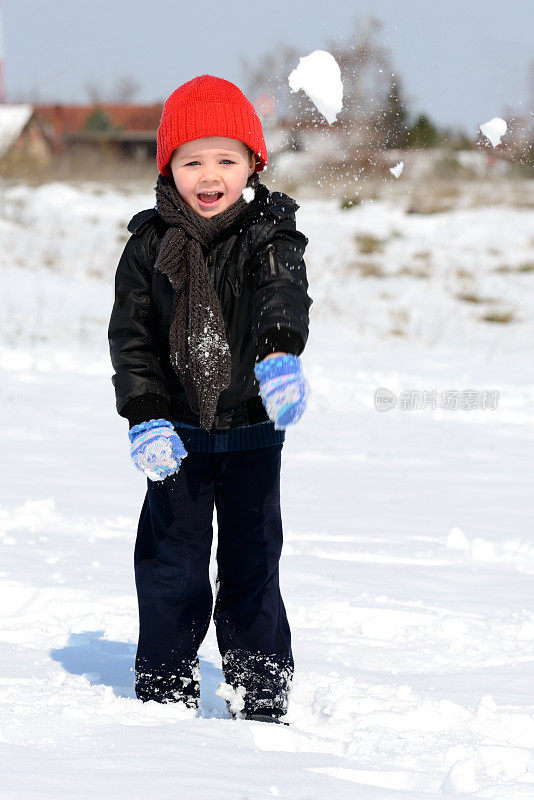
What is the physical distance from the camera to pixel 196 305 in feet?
7.48

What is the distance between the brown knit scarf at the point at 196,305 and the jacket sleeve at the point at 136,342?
8 cm

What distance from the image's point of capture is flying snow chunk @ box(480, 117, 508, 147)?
8.75 ft

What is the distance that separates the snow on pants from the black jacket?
0.50ft

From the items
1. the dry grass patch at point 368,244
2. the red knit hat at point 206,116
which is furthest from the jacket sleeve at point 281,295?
the dry grass patch at point 368,244

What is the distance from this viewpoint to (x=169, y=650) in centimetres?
243

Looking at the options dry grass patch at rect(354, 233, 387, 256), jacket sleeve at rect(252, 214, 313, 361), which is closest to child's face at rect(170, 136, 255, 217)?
jacket sleeve at rect(252, 214, 313, 361)

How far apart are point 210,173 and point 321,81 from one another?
0.51m

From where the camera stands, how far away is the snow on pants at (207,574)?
241 cm

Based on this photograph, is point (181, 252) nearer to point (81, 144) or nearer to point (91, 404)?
point (91, 404)

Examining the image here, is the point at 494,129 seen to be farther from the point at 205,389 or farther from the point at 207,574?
the point at 207,574

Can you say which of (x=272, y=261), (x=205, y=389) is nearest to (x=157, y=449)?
(x=205, y=389)

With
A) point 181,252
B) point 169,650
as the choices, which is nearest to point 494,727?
point 169,650

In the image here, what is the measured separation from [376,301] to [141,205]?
6.26 m

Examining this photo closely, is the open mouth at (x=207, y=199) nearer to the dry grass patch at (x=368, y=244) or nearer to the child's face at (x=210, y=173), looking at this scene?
the child's face at (x=210, y=173)
